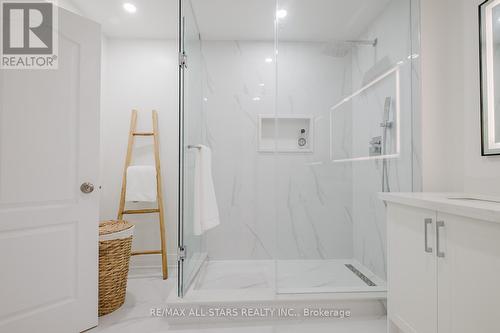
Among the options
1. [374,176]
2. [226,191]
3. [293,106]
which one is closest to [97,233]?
[226,191]

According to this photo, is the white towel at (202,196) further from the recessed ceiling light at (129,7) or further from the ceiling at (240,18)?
the recessed ceiling light at (129,7)

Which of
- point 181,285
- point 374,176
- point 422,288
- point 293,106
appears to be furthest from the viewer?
point 293,106

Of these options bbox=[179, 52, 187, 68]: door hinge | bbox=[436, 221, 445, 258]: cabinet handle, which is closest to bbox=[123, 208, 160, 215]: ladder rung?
bbox=[179, 52, 187, 68]: door hinge

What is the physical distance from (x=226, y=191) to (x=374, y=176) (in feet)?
4.36

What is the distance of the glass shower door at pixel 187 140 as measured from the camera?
1.72m

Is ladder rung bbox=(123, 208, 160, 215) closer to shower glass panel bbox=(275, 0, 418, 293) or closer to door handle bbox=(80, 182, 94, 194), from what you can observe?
door handle bbox=(80, 182, 94, 194)

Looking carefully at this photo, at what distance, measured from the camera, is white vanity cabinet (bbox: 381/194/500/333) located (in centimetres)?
87

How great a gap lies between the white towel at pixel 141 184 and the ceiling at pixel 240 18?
1.36 m

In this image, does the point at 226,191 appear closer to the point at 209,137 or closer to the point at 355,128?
the point at 209,137

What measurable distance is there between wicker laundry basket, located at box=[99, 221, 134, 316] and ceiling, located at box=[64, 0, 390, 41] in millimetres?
1700

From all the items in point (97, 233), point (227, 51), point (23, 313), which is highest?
point (227, 51)

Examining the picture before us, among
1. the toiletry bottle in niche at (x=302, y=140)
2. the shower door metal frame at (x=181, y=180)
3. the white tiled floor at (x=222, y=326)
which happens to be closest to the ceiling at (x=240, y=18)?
the shower door metal frame at (x=181, y=180)

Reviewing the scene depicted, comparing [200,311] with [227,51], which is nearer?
[200,311]

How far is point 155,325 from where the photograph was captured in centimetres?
159
